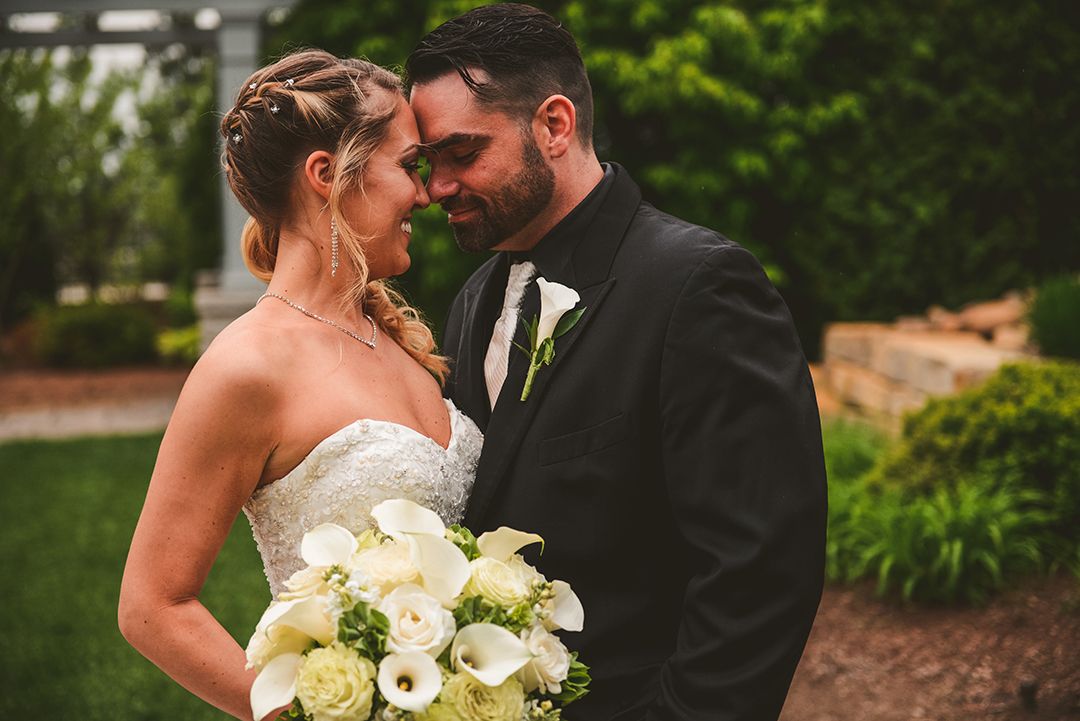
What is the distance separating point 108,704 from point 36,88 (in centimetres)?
1487

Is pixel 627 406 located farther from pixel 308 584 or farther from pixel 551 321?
pixel 308 584

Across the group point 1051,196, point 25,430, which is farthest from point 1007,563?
point 25,430

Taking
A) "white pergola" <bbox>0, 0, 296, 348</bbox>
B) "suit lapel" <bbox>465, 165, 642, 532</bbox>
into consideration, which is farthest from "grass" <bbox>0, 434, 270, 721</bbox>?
"suit lapel" <bbox>465, 165, 642, 532</bbox>

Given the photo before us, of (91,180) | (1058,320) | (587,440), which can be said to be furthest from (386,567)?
(91,180)

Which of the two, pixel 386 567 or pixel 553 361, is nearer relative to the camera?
pixel 386 567

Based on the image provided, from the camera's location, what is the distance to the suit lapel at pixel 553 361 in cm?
198

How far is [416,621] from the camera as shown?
→ 141 centimetres

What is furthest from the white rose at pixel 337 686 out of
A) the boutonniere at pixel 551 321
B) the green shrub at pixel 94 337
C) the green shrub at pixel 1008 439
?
the green shrub at pixel 94 337

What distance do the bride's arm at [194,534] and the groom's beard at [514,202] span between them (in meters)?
0.72

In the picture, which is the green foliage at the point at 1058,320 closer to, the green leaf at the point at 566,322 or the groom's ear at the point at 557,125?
the groom's ear at the point at 557,125

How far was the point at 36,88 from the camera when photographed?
1565 cm

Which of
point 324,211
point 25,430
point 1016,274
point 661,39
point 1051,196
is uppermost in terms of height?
point 324,211

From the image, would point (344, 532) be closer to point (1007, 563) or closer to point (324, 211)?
point (324, 211)

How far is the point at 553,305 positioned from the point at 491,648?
2.78ft
